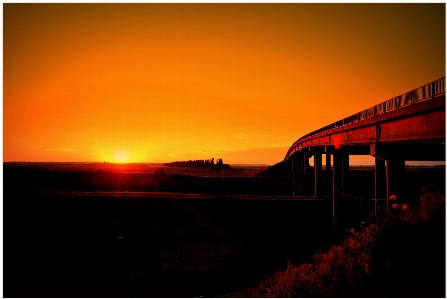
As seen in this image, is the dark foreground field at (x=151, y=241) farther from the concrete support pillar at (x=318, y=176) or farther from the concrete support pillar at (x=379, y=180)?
the concrete support pillar at (x=318, y=176)

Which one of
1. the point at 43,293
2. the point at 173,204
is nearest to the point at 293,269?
the point at 43,293

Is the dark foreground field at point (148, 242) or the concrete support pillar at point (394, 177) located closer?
the dark foreground field at point (148, 242)

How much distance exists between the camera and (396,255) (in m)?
11.0

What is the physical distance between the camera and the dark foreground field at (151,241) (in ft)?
53.7

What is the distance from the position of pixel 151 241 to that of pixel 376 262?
15.2 meters

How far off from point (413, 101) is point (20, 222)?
86.4ft

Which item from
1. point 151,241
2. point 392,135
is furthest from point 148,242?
point 392,135

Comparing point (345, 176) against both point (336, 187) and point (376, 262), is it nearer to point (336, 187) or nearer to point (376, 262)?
point (336, 187)

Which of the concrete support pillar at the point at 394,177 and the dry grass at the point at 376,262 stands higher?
the concrete support pillar at the point at 394,177

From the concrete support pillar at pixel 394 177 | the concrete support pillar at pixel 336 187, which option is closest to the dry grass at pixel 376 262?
the concrete support pillar at pixel 394 177

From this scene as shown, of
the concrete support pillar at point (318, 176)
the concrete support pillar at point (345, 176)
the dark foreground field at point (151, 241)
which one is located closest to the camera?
the dark foreground field at point (151, 241)

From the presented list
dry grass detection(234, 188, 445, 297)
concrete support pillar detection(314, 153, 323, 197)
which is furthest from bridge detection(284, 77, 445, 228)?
concrete support pillar detection(314, 153, 323, 197)

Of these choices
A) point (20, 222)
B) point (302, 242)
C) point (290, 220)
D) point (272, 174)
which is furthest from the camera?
point (272, 174)

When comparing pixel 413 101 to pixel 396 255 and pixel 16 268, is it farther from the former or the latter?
pixel 16 268
